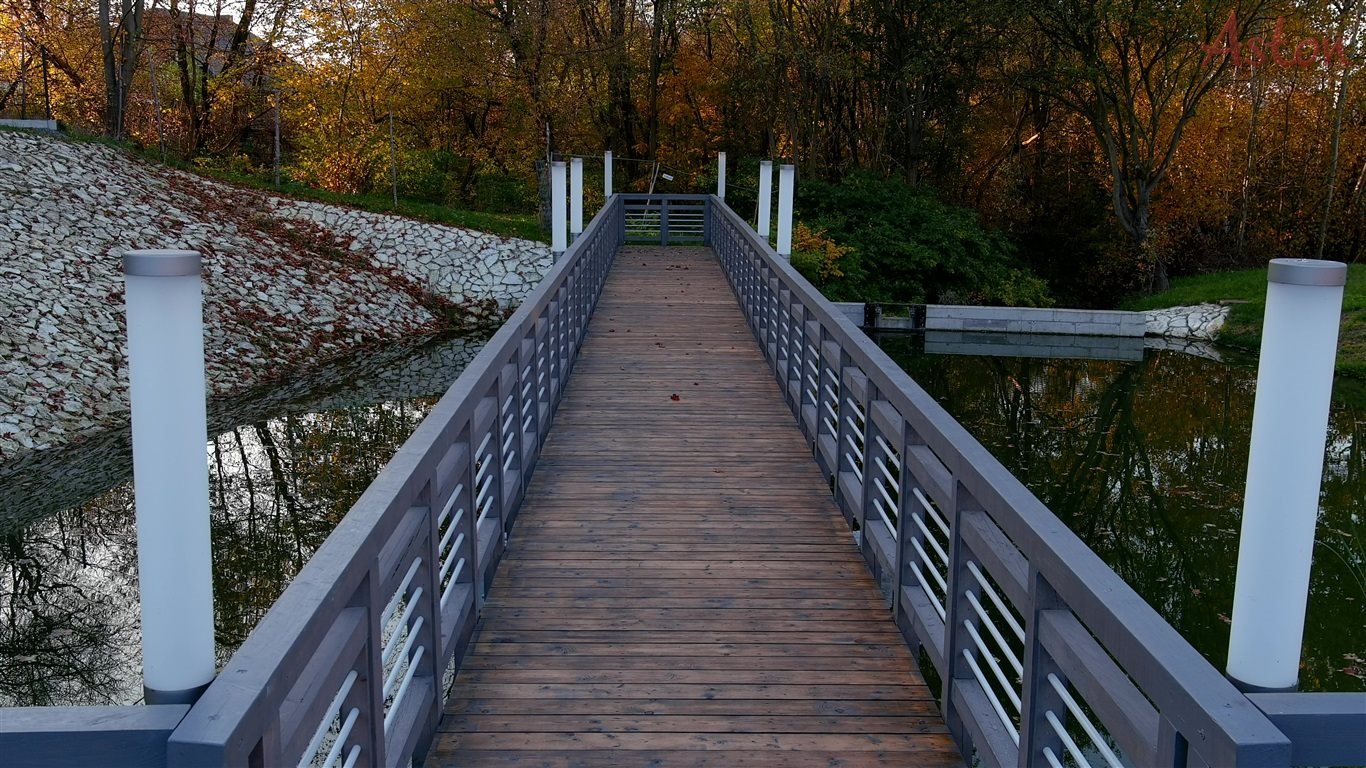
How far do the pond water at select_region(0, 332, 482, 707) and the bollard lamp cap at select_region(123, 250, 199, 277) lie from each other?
500 cm

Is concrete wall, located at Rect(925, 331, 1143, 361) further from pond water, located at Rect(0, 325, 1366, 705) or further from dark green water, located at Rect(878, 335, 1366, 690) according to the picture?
pond water, located at Rect(0, 325, 1366, 705)

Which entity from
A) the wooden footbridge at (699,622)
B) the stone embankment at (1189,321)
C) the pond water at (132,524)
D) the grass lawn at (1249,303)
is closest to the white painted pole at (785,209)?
the pond water at (132,524)

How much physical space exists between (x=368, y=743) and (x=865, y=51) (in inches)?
1002

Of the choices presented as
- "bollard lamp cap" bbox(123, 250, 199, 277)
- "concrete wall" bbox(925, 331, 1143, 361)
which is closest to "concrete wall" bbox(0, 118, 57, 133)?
"concrete wall" bbox(925, 331, 1143, 361)

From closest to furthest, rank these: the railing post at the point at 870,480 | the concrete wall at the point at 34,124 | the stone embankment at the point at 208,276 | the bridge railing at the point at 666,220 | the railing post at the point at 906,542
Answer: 1. the railing post at the point at 906,542
2. the railing post at the point at 870,480
3. the stone embankment at the point at 208,276
4. the concrete wall at the point at 34,124
5. the bridge railing at the point at 666,220

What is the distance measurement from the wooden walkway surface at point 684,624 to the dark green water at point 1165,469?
3.00 meters

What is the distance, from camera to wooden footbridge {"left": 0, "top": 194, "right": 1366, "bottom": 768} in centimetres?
195

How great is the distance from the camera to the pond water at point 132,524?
662 cm

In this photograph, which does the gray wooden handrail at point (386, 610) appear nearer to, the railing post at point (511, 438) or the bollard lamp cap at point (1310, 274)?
the railing post at point (511, 438)

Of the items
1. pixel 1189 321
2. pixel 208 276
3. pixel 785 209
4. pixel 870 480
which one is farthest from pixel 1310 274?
pixel 1189 321

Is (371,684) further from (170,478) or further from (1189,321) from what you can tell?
(1189,321)

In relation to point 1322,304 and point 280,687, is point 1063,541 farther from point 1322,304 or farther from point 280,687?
point 280,687

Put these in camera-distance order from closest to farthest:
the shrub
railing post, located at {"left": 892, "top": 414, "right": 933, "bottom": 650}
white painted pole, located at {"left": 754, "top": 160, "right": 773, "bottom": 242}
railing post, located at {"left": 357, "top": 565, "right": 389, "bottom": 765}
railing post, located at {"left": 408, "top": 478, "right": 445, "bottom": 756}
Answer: railing post, located at {"left": 357, "top": 565, "right": 389, "bottom": 765}, railing post, located at {"left": 408, "top": 478, "right": 445, "bottom": 756}, railing post, located at {"left": 892, "top": 414, "right": 933, "bottom": 650}, white painted pole, located at {"left": 754, "top": 160, "right": 773, "bottom": 242}, the shrub

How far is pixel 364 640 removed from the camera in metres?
2.63
